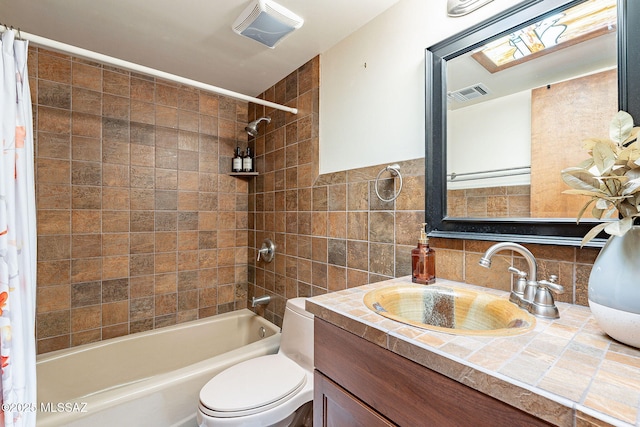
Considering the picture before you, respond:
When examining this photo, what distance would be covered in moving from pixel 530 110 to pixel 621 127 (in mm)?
338

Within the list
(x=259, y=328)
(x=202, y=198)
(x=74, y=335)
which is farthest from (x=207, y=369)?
(x=202, y=198)

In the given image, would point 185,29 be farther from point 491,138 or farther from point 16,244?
point 491,138

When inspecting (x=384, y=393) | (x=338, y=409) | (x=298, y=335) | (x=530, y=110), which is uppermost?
(x=530, y=110)

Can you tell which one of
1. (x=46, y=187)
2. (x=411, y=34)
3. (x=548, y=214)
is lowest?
(x=548, y=214)

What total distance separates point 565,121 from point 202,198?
2242 mm

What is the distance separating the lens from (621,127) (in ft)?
1.98

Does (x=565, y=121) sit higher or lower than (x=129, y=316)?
higher

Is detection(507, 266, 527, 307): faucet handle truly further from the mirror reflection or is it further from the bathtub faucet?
the bathtub faucet

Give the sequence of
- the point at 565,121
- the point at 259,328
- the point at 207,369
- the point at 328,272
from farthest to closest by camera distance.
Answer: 1. the point at 259,328
2. the point at 328,272
3. the point at 207,369
4. the point at 565,121

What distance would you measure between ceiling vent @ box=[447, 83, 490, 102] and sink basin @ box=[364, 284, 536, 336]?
28.7 inches

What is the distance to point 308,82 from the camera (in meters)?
1.85

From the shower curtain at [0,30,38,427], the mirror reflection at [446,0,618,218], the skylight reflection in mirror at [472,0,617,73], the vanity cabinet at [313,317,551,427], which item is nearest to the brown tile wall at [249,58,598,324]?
the mirror reflection at [446,0,618,218]

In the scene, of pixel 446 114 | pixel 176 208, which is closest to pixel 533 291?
pixel 446 114

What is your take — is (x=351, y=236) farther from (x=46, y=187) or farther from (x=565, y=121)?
(x=46, y=187)
